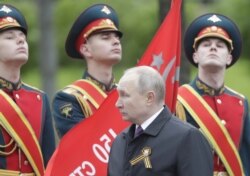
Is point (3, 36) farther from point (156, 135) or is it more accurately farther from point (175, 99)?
point (156, 135)

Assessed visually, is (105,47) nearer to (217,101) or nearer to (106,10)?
(106,10)

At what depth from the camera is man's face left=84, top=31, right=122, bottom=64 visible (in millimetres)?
12609

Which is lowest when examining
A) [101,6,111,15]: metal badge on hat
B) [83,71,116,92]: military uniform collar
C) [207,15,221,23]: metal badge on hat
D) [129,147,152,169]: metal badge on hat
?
[129,147,152,169]: metal badge on hat

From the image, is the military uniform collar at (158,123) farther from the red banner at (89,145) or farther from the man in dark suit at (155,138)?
the red banner at (89,145)

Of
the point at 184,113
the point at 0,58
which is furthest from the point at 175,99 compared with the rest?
→ the point at 0,58

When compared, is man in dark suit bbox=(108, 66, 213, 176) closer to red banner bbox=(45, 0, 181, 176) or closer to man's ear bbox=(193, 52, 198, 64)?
red banner bbox=(45, 0, 181, 176)

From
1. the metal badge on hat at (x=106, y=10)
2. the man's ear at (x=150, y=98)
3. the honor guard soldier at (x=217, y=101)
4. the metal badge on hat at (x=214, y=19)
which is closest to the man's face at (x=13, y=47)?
the metal badge on hat at (x=106, y=10)

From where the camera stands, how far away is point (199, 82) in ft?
41.1

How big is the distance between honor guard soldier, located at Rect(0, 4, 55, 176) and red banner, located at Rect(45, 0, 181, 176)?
49cm

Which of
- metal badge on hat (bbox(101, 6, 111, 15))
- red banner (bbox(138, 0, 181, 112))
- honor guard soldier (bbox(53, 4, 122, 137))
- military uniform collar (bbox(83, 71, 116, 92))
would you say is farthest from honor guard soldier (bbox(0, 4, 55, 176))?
red banner (bbox(138, 0, 181, 112))

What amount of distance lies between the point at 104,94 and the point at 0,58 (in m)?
0.94

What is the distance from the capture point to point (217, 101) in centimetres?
1253

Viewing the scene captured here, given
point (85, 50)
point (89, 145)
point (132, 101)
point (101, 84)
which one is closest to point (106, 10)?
point (85, 50)

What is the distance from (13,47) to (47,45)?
804 cm
